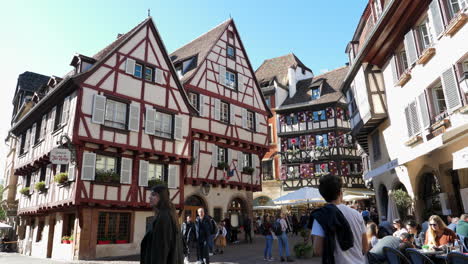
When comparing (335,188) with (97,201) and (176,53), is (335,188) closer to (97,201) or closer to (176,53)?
(97,201)

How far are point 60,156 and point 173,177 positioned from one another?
5551 mm

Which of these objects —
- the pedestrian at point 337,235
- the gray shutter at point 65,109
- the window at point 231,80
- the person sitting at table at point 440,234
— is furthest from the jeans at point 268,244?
the window at point 231,80

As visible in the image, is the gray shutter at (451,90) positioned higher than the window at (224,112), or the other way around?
the window at (224,112)

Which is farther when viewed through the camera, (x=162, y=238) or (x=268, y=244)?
(x=268, y=244)

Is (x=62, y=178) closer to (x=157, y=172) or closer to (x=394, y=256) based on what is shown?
(x=157, y=172)

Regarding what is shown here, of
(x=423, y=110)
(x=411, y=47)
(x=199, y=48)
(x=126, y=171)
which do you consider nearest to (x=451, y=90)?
(x=423, y=110)

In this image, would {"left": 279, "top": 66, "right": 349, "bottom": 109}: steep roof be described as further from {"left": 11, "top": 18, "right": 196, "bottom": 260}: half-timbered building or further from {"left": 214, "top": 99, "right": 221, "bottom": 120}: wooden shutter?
{"left": 11, "top": 18, "right": 196, "bottom": 260}: half-timbered building

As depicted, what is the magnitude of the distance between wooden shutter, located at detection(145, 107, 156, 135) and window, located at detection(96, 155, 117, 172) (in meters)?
2.03

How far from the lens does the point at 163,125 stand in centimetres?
1831

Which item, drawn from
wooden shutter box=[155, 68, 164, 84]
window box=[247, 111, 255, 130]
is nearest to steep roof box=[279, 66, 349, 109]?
window box=[247, 111, 255, 130]

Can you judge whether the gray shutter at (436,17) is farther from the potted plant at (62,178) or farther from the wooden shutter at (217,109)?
the potted plant at (62,178)

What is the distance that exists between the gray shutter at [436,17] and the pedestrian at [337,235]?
9795 millimetres

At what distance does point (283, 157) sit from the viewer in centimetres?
3400

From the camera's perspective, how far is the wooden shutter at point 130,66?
17355 mm
